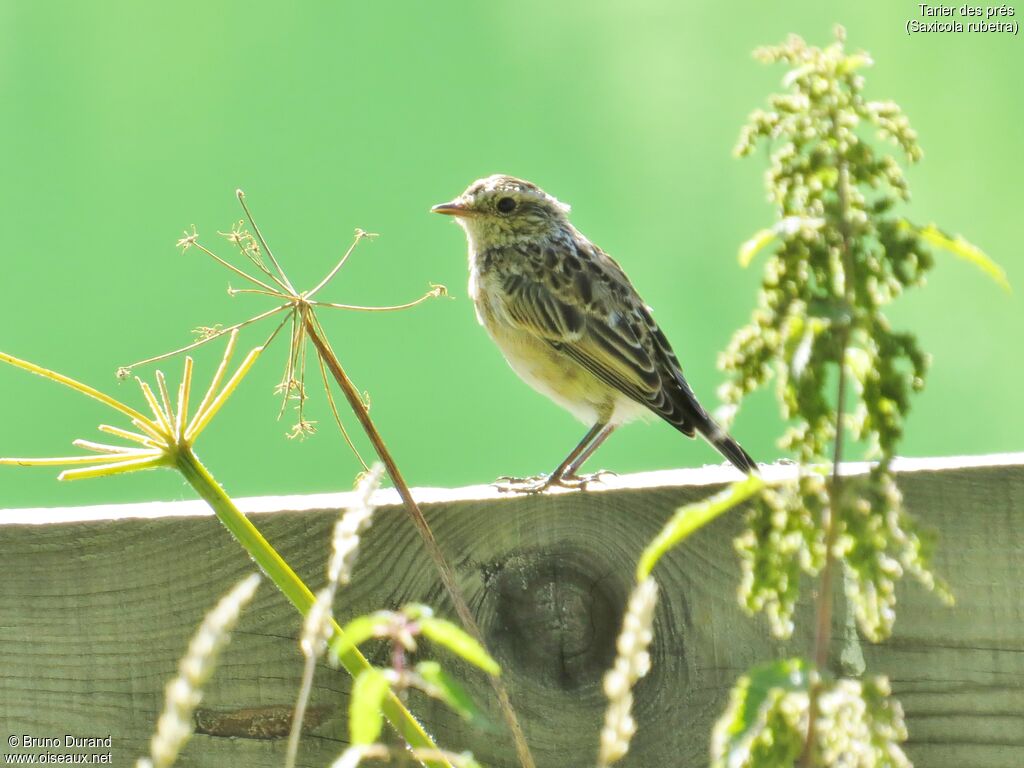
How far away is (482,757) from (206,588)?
631 mm

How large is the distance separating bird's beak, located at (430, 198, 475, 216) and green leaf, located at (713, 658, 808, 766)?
4.70 m

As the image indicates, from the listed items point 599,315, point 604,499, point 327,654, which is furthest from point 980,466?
point 599,315

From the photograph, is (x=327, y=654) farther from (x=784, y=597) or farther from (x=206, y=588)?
(x=784, y=597)

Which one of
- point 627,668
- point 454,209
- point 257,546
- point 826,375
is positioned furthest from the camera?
point 454,209

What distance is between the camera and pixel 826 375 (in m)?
1.21

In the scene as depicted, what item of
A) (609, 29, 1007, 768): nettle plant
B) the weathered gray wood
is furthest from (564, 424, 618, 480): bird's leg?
(609, 29, 1007, 768): nettle plant

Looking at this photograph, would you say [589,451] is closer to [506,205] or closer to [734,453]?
[506,205]

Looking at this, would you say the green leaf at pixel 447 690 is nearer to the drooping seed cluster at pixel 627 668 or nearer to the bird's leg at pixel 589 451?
the drooping seed cluster at pixel 627 668

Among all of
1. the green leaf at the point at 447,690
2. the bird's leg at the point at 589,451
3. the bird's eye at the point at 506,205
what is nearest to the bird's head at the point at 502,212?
the bird's eye at the point at 506,205

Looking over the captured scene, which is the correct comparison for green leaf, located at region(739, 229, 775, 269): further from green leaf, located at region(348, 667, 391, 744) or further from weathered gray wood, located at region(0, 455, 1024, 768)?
weathered gray wood, located at region(0, 455, 1024, 768)

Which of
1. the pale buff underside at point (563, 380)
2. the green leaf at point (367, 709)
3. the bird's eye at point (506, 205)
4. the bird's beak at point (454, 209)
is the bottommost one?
the green leaf at point (367, 709)

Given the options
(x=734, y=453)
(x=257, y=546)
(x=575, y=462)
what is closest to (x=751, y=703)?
Answer: (x=257, y=546)

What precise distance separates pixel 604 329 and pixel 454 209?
96cm

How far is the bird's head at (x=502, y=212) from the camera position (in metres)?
5.87
